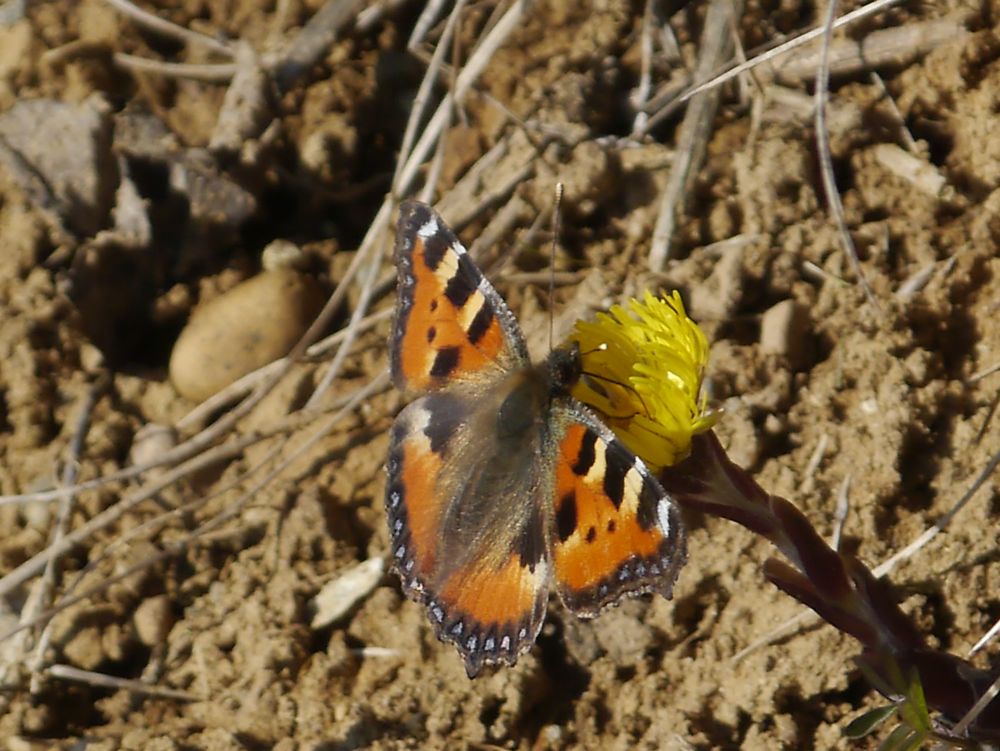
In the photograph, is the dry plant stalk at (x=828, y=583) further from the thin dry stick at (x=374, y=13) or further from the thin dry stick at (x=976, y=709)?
the thin dry stick at (x=374, y=13)

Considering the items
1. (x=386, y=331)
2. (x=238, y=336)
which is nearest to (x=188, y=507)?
(x=238, y=336)

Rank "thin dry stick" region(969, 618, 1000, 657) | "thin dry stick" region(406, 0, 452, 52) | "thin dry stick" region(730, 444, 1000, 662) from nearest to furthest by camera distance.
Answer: "thin dry stick" region(969, 618, 1000, 657), "thin dry stick" region(730, 444, 1000, 662), "thin dry stick" region(406, 0, 452, 52)

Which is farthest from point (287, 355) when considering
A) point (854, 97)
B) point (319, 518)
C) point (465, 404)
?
point (854, 97)

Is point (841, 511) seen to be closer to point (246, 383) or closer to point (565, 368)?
point (565, 368)

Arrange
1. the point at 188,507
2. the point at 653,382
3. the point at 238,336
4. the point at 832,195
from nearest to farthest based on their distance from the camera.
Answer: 1. the point at 653,382
2. the point at 832,195
3. the point at 188,507
4. the point at 238,336

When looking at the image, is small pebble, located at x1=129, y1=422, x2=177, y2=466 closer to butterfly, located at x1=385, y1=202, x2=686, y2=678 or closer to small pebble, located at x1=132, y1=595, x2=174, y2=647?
small pebble, located at x1=132, y1=595, x2=174, y2=647

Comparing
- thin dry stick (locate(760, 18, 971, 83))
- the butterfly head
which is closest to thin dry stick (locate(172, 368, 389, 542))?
the butterfly head
